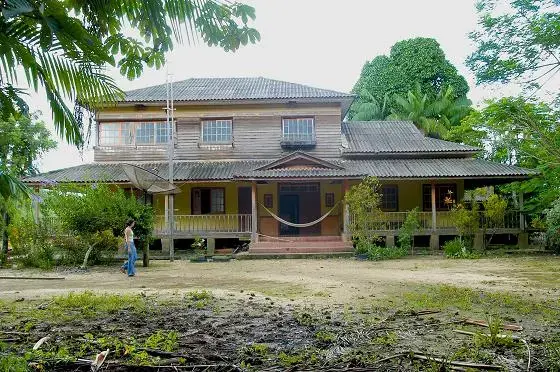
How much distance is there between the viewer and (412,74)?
36406 millimetres

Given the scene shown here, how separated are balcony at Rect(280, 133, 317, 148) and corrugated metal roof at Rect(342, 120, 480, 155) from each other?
1.57 m

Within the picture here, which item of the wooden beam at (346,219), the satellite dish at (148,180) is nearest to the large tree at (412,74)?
the wooden beam at (346,219)

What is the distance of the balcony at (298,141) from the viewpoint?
21.4 m

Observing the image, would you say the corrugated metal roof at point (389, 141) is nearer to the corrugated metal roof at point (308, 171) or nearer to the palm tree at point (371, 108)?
the corrugated metal roof at point (308, 171)

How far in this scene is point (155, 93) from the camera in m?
22.6

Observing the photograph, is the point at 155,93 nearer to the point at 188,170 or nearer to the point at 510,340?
the point at 188,170

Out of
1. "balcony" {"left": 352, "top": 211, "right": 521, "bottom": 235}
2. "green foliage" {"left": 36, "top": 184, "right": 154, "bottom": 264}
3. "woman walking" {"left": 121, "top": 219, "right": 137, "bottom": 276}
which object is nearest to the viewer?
"woman walking" {"left": 121, "top": 219, "right": 137, "bottom": 276}

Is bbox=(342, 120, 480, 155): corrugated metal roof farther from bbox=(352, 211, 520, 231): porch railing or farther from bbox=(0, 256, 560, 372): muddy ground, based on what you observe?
bbox=(0, 256, 560, 372): muddy ground

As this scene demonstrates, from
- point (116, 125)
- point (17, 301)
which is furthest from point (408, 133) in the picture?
point (17, 301)

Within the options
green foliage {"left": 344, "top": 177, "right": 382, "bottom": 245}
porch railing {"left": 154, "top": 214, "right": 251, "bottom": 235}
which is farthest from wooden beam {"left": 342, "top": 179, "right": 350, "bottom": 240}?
porch railing {"left": 154, "top": 214, "right": 251, "bottom": 235}

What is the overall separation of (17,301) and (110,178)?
12.1 meters

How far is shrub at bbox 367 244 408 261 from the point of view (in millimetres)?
16500

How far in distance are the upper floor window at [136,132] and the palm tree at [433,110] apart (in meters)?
18.6

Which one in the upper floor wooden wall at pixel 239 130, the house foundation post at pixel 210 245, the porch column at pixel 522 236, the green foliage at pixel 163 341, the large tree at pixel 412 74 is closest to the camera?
the green foliage at pixel 163 341
